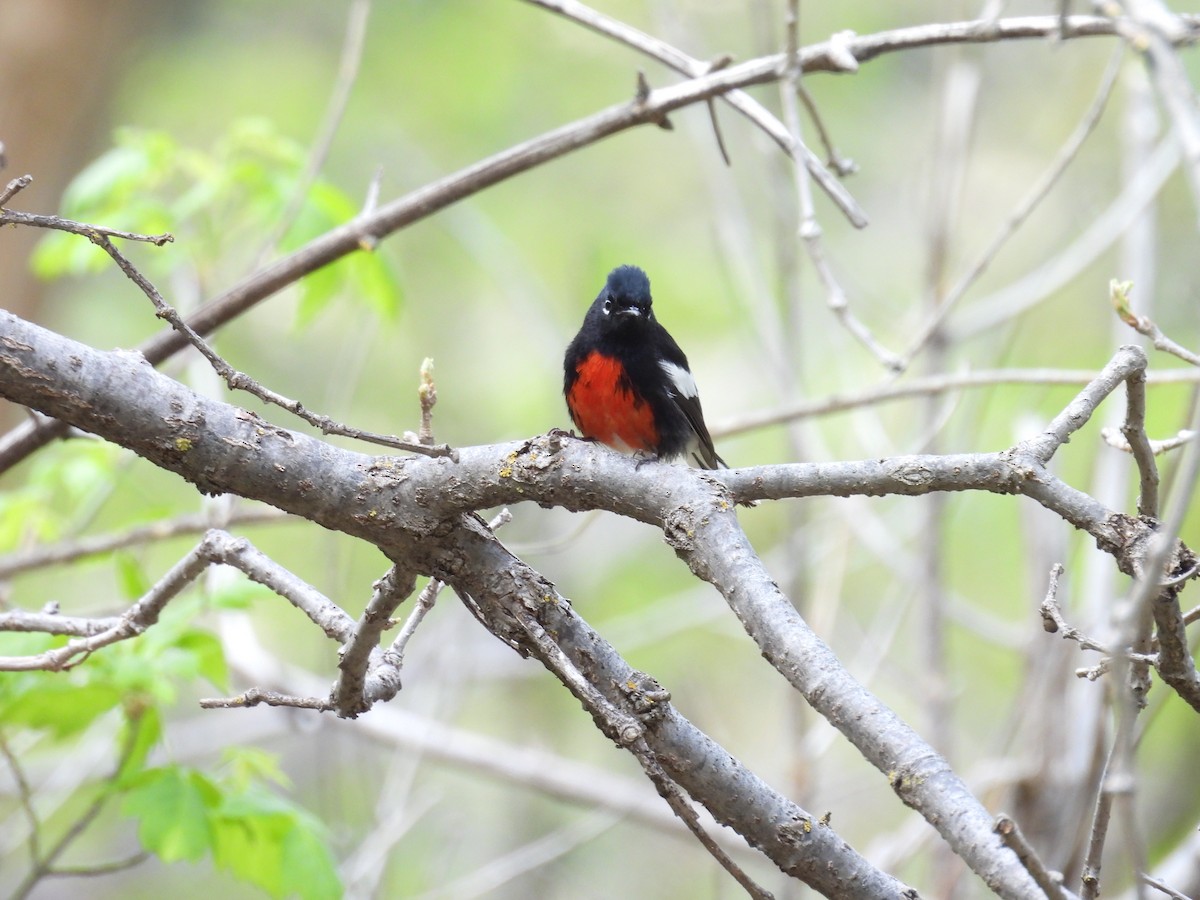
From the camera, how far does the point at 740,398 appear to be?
337 inches

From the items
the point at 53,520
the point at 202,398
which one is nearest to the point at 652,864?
the point at 53,520

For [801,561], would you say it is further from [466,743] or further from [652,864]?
A: [652,864]

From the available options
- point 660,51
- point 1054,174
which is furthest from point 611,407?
point 1054,174

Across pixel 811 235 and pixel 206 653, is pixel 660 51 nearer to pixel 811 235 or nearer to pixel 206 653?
pixel 811 235

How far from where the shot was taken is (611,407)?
141 inches

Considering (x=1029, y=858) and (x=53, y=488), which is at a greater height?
(x=53, y=488)

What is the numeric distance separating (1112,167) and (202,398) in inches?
279

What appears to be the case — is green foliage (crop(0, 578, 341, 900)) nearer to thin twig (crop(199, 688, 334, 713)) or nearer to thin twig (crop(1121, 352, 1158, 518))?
thin twig (crop(199, 688, 334, 713))

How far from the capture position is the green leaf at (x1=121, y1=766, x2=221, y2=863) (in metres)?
2.33

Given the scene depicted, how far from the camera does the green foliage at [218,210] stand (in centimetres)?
350

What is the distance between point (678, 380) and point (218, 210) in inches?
68.6

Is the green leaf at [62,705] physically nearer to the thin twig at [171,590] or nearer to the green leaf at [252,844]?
the thin twig at [171,590]

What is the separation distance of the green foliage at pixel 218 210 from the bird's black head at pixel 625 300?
70 cm

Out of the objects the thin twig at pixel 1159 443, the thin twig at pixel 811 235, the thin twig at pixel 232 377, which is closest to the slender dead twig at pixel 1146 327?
the thin twig at pixel 1159 443
